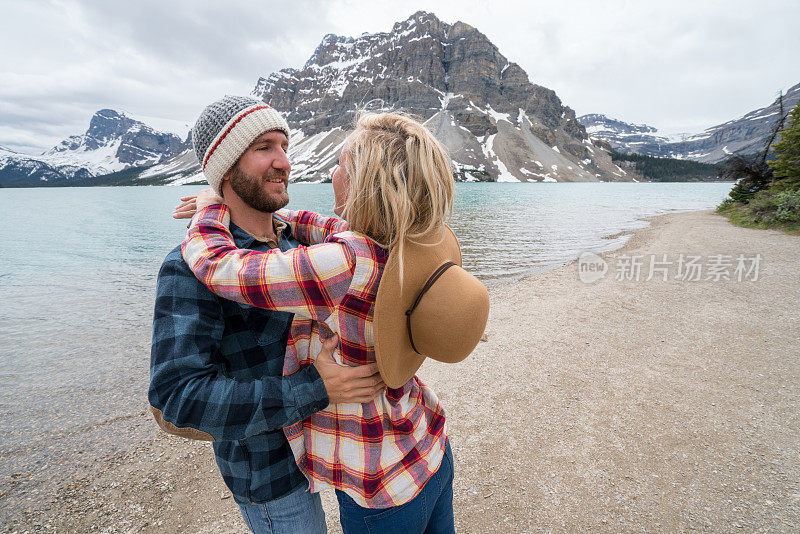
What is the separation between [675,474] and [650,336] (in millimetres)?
4401

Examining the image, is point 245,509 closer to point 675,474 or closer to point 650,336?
point 675,474

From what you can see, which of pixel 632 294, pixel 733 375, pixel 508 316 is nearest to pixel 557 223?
pixel 632 294

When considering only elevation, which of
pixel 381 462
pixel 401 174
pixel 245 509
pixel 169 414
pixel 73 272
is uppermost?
pixel 401 174

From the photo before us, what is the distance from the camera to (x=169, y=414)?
53.2 inches

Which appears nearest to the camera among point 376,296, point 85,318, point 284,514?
point 376,296

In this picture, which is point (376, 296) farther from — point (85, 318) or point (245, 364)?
point (85, 318)

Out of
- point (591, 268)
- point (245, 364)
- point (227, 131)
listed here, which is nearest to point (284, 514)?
point (245, 364)

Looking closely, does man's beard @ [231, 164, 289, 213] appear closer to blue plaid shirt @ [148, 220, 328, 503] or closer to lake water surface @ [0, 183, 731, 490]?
blue plaid shirt @ [148, 220, 328, 503]

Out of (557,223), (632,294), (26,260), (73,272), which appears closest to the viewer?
(632,294)

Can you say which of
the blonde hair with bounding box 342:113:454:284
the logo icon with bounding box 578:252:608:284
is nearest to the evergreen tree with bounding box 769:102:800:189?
the logo icon with bounding box 578:252:608:284

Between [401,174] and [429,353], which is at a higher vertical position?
[401,174]

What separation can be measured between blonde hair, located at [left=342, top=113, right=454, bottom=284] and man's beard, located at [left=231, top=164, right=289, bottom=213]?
607 mm

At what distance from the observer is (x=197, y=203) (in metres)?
1.90

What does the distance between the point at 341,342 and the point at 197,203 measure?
111 cm
